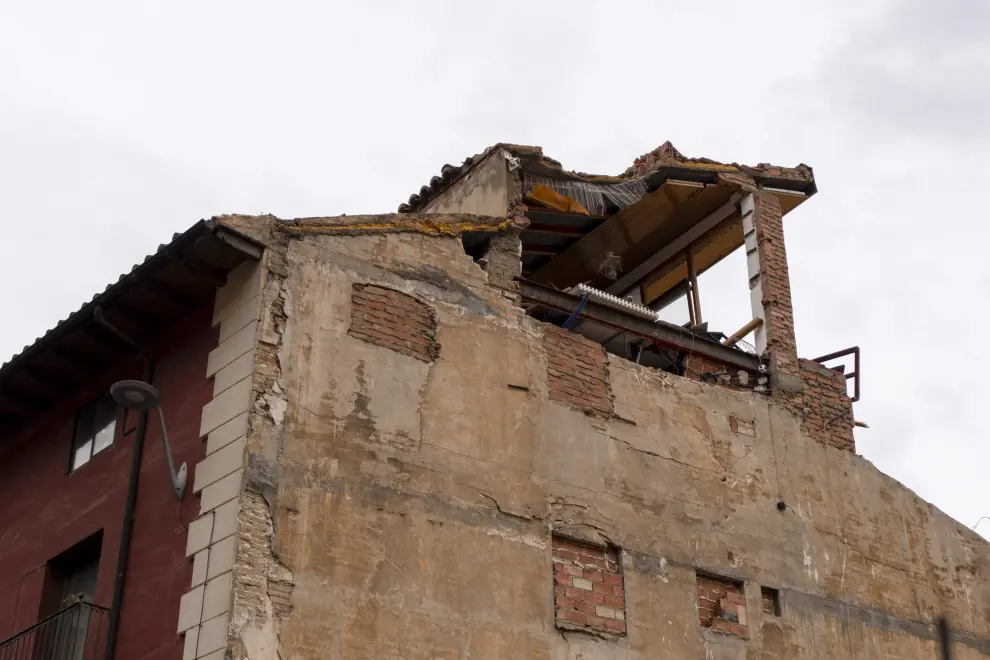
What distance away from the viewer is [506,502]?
1270 cm

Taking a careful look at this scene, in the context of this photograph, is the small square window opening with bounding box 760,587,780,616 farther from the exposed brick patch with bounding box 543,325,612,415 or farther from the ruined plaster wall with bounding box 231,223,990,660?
the exposed brick patch with bounding box 543,325,612,415

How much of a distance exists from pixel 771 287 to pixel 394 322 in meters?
5.63

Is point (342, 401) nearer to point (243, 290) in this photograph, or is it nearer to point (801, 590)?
point (243, 290)

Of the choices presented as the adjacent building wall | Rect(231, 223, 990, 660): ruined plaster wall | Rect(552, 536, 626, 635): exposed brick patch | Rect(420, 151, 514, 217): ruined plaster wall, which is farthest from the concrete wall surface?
Rect(552, 536, 626, 635): exposed brick patch

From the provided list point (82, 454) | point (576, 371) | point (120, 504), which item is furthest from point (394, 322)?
point (82, 454)

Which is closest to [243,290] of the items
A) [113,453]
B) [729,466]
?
[113,453]

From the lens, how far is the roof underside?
12.3m

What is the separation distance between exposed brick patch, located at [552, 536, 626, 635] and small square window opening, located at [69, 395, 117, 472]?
466 cm

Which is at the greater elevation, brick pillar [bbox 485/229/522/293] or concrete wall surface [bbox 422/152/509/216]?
concrete wall surface [bbox 422/152/509/216]

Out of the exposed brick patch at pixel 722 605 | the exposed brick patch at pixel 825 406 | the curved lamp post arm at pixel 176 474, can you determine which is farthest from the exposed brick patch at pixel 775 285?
the curved lamp post arm at pixel 176 474

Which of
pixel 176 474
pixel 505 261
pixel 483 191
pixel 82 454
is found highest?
pixel 483 191

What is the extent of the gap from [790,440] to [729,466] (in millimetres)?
1124

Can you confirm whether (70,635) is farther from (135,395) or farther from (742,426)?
(742,426)

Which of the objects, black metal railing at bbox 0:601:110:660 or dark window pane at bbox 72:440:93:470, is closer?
black metal railing at bbox 0:601:110:660
